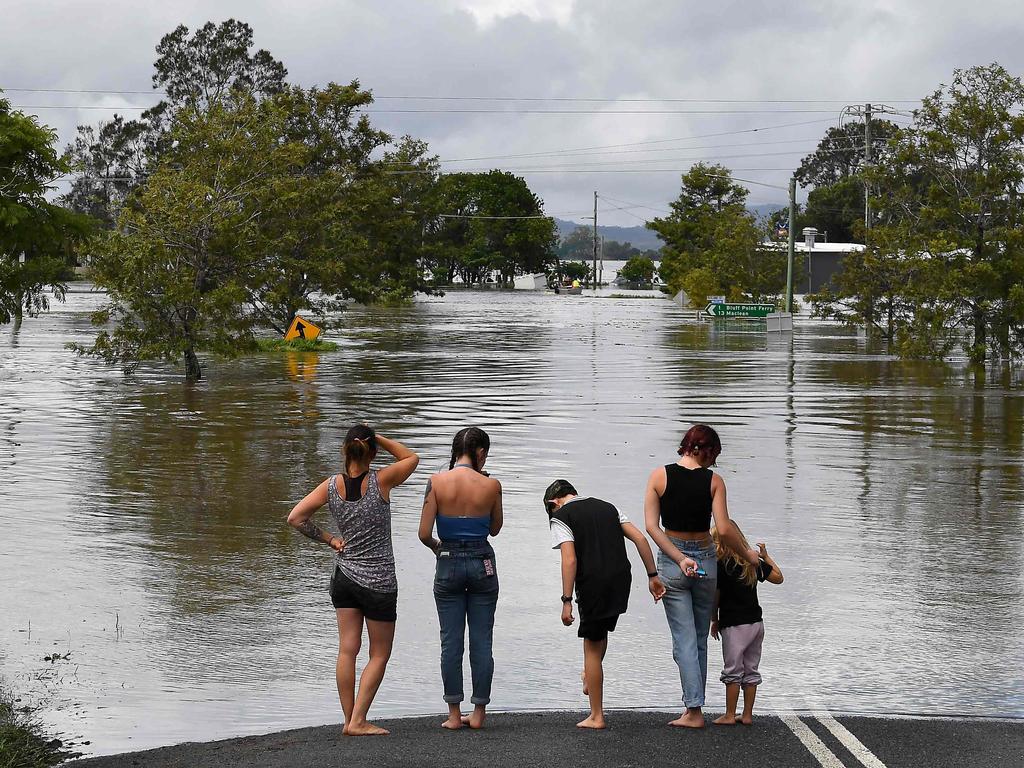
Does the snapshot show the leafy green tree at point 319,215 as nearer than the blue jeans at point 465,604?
No

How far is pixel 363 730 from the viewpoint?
22.6 feet

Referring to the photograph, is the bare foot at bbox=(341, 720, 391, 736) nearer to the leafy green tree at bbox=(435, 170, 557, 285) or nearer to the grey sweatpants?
the grey sweatpants

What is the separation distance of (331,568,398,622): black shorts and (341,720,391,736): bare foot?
1.78ft

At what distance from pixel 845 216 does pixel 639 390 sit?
104527mm

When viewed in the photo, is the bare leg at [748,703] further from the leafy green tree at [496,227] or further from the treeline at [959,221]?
the leafy green tree at [496,227]

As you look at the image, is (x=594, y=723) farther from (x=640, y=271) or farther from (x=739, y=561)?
(x=640, y=271)

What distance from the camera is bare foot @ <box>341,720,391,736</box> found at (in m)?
6.89

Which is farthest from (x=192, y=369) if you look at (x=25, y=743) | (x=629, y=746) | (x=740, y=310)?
(x=740, y=310)

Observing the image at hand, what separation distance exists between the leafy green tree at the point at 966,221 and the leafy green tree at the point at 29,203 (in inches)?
746

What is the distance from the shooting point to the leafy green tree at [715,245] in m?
68.9

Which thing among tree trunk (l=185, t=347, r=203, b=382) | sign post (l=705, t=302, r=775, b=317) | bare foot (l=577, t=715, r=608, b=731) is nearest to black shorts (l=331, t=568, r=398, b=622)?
bare foot (l=577, t=715, r=608, b=731)

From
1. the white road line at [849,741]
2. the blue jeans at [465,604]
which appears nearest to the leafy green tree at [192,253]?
the blue jeans at [465,604]

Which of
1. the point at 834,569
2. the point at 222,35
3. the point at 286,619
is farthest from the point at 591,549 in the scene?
the point at 222,35

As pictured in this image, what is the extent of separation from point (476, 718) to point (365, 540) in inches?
41.4
